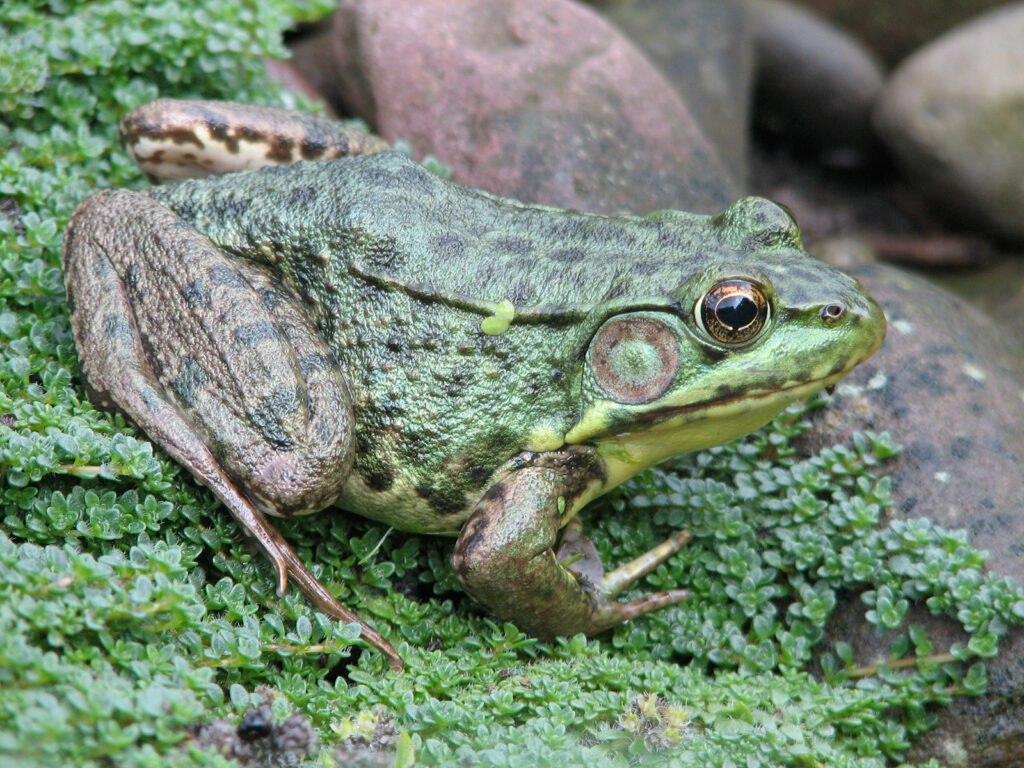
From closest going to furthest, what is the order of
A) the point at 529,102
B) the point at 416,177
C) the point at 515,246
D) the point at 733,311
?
1. the point at 733,311
2. the point at 515,246
3. the point at 416,177
4. the point at 529,102

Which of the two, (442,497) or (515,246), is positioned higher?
(515,246)

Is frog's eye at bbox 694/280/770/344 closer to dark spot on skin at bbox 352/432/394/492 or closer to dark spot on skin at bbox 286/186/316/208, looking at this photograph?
dark spot on skin at bbox 352/432/394/492

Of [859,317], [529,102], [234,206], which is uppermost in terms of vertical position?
[234,206]

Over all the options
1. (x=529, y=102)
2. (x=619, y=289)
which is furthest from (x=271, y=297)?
(x=529, y=102)

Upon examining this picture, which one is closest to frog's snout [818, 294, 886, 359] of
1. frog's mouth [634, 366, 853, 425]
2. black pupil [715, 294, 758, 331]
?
frog's mouth [634, 366, 853, 425]

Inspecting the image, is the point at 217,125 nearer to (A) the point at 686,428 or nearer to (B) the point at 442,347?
(B) the point at 442,347

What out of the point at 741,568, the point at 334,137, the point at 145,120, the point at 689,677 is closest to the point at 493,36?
the point at 334,137

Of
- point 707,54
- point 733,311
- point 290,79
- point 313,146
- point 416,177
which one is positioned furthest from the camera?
point 707,54

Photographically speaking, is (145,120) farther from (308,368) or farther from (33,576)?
(33,576)
